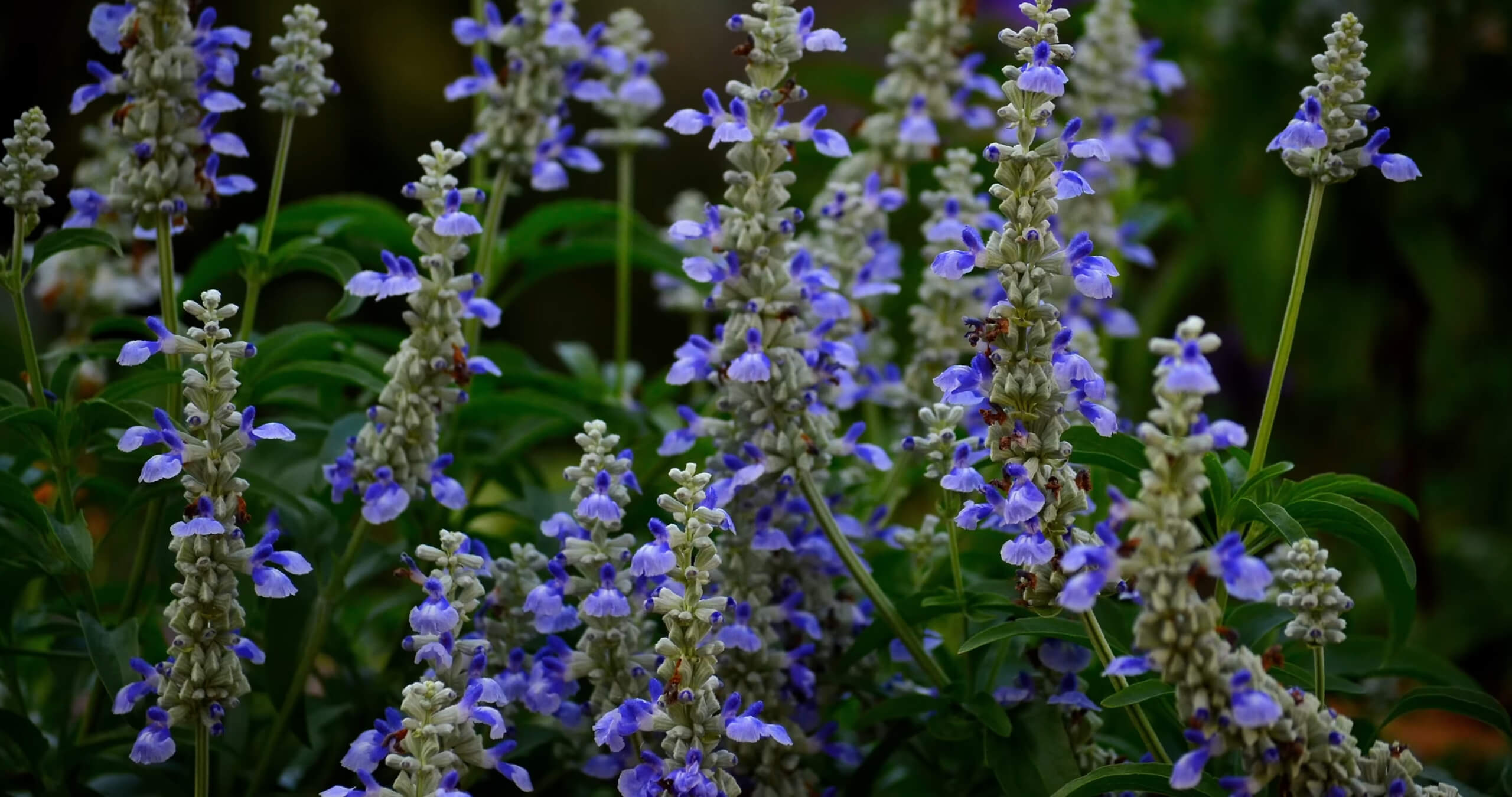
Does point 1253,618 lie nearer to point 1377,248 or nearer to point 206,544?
point 206,544

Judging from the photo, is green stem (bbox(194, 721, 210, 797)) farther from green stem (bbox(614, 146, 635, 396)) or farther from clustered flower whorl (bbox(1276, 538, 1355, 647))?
clustered flower whorl (bbox(1276, 538, 1355, 647))

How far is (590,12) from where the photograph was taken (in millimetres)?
6578

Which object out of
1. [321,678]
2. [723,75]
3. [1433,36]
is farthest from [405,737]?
[723,75]

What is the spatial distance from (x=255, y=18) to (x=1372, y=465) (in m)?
4.63

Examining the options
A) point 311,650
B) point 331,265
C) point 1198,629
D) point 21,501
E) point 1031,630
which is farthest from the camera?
point 331,265

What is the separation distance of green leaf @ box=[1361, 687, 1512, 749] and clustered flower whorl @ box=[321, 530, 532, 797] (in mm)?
986

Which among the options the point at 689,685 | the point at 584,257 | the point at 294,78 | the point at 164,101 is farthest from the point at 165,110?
the point at 689,685

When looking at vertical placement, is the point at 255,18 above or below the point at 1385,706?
above

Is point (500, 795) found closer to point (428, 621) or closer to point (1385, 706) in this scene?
point (428, 621)

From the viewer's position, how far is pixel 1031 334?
51.6 inches

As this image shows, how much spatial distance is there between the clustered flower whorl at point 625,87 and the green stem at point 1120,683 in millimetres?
1154

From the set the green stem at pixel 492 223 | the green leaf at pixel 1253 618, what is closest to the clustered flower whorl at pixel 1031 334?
the green leaf at pixel 1253 618

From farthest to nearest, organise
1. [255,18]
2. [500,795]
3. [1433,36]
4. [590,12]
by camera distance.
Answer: [590,12] < [255,18] < [1433,36] < [500,795]

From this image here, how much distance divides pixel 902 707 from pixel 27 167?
1180 millimetres
